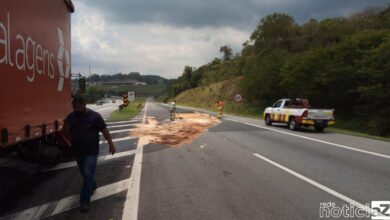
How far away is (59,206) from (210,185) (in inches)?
115

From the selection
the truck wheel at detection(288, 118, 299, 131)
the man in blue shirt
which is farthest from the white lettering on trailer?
the truck wheel at detection(288, 118, 299, 131)

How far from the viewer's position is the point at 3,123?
5445 millimetres

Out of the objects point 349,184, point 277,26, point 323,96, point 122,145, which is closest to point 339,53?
point 323,96

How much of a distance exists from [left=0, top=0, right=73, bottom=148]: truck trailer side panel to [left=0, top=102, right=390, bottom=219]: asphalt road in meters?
1.24

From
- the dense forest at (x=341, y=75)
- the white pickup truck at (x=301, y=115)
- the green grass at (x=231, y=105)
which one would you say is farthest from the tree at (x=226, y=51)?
the white pickup truck at (x=301, y=115)

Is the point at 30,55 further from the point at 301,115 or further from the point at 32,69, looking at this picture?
the point at 301,115

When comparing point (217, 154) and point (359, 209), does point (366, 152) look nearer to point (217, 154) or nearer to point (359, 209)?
point (217, 154)

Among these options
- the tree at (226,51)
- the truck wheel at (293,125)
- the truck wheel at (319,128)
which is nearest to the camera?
the truck wheel at (319,128)

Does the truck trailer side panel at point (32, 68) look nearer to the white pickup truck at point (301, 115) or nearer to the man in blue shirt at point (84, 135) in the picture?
the man in blue shirt at point (84, 135)

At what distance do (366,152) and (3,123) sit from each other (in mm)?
11314

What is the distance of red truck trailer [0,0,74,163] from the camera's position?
221 inches

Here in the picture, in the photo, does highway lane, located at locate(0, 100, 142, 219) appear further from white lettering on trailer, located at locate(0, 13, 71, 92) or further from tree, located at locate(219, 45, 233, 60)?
tree, located at locate(219, 45, 233, 60)

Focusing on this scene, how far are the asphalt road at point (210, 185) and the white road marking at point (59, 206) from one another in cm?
2

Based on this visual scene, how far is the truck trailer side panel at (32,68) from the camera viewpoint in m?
5.62
